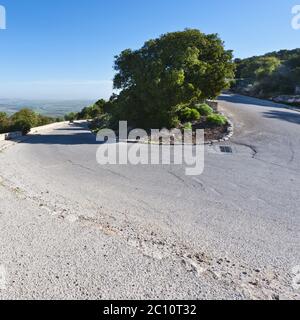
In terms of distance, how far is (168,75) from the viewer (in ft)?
48.9

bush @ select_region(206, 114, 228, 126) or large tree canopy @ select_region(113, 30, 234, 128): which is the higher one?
large tree canopy @ select_region(113, 30, 234, 128)

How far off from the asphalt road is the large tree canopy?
7.41 m

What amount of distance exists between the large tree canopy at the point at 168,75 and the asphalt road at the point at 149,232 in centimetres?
741

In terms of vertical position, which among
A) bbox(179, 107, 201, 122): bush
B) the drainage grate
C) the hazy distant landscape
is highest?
the hazy distant landscape

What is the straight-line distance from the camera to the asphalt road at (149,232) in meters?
3.28

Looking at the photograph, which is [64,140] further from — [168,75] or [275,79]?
[275,79]

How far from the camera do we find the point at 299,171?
8.60m

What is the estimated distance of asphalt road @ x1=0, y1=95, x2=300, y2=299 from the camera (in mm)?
3275

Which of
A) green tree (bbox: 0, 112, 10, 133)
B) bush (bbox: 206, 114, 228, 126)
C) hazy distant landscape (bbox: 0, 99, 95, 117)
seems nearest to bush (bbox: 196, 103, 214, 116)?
bush (bbox: 206, 114, 228, 126)

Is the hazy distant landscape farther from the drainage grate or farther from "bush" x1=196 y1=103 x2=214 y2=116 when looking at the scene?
the drainage grate

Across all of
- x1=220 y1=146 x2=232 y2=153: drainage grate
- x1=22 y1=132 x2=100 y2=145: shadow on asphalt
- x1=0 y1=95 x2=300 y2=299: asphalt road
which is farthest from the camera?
x1=22 y1=132 x2=100 y2=145: shadow on asphalt

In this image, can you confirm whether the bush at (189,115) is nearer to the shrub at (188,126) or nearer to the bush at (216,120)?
the bush at (216,120)
